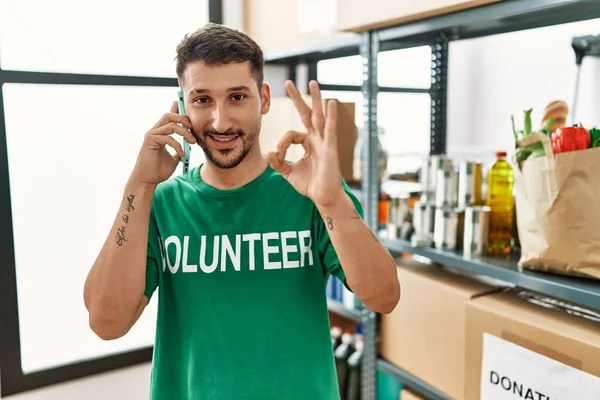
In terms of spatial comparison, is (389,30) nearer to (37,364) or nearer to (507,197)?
(507,197)

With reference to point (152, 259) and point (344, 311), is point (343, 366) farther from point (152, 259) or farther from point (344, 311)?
point (152, 259)

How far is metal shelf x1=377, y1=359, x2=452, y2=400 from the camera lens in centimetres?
155

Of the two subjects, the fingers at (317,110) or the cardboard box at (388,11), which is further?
the cardboard box at (388,11)

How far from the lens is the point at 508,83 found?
1894mm

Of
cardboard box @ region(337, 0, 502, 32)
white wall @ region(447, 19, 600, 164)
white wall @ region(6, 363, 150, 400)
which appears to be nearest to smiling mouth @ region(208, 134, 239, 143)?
cardboard box @ region(337, 0, 502, 32)

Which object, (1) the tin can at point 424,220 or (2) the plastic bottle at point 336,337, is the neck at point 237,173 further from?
(2) the plastic bottle at point 336,337

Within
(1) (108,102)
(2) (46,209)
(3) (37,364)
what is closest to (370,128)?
(1) (108,102)

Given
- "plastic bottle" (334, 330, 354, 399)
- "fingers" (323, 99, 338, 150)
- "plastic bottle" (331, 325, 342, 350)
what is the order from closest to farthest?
"fingers" (323, 99, 338, 150), "plastic bottle" (334, 330, 354, 399), "plastic bottle" (331, 325, 342, 350)

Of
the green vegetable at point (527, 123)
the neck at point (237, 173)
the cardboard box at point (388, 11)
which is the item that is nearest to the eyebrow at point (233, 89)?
the neck at point (237, 173)

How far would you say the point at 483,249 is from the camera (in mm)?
1499

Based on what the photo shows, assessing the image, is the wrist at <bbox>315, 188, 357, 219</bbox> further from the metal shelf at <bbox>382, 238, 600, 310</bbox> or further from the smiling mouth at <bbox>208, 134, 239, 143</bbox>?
the metal shelf at <bbox>382, 238, 600, 310</bbox>

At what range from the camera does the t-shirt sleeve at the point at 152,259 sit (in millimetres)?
1151

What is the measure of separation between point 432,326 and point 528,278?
1.24 ft

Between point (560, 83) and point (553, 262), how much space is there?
74cm
